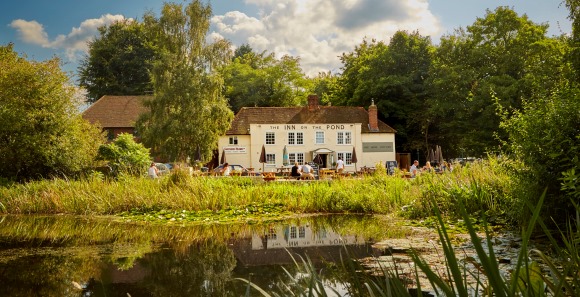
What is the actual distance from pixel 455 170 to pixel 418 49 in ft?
98.6

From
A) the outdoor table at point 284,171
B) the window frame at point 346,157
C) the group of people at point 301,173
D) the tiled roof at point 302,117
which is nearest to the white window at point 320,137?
the tiled roof at point 302,117

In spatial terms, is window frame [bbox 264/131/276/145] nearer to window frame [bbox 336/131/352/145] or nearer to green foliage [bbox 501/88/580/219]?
window frame [bbox 336/131/352/145]

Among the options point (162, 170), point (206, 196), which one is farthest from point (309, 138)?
point (206, 196)

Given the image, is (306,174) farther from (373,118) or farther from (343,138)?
(373,118)

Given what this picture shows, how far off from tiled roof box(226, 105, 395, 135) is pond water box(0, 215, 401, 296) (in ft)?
92.5

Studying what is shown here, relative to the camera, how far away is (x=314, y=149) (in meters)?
41.1

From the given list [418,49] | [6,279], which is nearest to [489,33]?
[418,49]

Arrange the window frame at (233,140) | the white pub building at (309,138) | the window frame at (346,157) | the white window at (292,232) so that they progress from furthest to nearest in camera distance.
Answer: the window frame at (346,157) < the window frame at (233,140) < the white pub building at (309,138) < the white window at (292,232)

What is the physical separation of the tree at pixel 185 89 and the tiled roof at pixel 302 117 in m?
6.30

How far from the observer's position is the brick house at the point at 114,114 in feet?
140

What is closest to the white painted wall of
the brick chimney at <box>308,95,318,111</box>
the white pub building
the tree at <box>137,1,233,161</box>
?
the white pub building

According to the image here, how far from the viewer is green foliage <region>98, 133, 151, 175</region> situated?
20.3m

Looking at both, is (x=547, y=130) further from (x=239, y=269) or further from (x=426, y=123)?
(x=426, y=123)

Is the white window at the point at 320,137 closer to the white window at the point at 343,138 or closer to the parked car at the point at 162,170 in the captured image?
the white window at the point at 343,138
